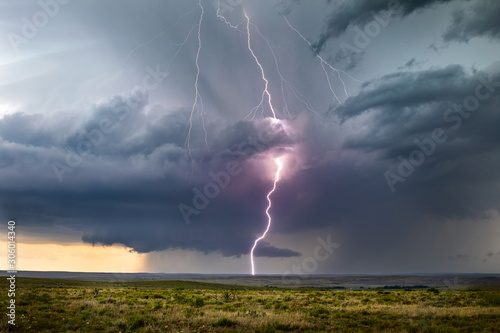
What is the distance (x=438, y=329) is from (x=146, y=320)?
1388 centimetres

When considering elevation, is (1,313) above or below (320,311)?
above

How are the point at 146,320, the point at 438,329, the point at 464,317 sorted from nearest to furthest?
the point at 438,329
the point at 146,320
the point at 464,317

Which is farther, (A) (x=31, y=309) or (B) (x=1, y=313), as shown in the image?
(A) (x=31, y=309)

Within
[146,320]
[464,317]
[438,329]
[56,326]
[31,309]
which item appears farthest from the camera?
[31,309]

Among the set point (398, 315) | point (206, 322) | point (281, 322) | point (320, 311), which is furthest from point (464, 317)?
point (206, 322)

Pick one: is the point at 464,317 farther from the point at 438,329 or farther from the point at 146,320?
the point at 146,320

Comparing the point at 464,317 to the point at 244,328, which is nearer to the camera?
the point at 244,328

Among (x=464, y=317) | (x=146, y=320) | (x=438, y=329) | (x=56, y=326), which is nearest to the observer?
(x=438, y=329)

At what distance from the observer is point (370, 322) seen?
1741cm

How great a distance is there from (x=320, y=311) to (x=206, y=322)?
8.14m

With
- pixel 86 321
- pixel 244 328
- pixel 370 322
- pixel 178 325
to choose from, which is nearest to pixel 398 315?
pixel 370 322

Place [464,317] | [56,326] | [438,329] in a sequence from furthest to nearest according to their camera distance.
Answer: [464,317]
[56,326]
[438,329]

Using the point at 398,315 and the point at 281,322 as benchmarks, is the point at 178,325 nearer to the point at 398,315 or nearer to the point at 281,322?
the point at 281,322

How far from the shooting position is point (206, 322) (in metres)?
16.7
